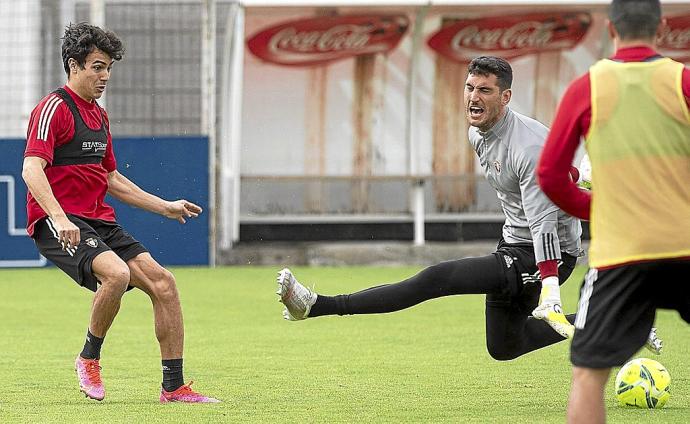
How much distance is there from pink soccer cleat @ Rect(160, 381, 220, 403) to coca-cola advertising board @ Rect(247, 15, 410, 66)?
40.7ft

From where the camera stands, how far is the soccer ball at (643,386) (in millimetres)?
6867

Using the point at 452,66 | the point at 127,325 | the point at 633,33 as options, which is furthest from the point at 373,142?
the point at 633,33

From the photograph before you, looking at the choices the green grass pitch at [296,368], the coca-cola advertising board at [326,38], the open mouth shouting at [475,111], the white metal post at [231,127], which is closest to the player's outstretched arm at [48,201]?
the green grass pitch at [296,368]

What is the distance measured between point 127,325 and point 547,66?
9774 millimetres

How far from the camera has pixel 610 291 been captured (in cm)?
466

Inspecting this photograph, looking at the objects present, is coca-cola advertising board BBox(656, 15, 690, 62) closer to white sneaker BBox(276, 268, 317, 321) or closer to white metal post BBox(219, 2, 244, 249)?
white metal post BBox(219, 2, 244, 249)

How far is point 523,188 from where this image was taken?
7023mm

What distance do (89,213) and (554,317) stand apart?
2.52 meters

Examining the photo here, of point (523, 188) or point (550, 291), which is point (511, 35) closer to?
point (523, 188)

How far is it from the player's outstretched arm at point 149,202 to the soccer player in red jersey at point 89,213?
0.88ft

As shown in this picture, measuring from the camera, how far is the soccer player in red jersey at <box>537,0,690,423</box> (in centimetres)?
460

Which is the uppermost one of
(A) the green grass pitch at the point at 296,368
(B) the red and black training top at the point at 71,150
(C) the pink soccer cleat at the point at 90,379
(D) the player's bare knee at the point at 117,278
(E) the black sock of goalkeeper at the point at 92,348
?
(B) the red and black training top at the point at 71,150

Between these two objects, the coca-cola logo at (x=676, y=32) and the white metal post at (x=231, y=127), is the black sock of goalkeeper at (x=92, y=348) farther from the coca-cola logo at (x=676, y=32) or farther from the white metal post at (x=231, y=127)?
the coca-cola logo at (x=676, y=32)

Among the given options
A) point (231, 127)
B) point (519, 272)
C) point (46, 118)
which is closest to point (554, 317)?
point (519, 272)
